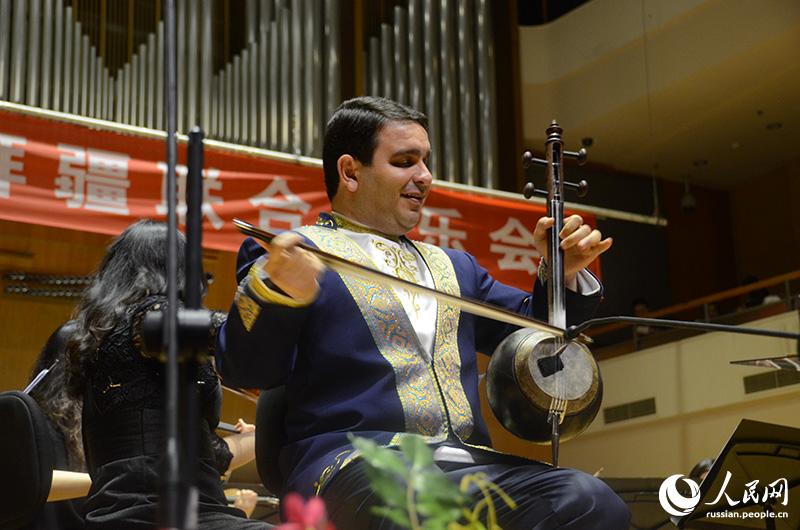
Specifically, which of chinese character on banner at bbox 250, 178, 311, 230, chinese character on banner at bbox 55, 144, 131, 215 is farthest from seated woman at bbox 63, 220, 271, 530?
chinese character on banner at bbox 250, 178, 311, 230

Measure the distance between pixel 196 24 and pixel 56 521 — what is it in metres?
3.88

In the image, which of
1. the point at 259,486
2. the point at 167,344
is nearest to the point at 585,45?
the point at 259,486

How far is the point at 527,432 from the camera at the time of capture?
2080 millimetres

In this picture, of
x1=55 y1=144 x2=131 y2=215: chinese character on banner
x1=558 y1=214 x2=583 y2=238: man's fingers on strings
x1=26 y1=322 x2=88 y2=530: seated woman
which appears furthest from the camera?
x1=55 y1=144 x2=131 y2=215: chinese character on banner

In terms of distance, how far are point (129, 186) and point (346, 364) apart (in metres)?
3.18

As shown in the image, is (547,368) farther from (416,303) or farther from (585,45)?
(585,45)

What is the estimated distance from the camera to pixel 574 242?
2230mm

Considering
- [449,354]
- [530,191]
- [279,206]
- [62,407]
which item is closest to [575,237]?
[530,191]

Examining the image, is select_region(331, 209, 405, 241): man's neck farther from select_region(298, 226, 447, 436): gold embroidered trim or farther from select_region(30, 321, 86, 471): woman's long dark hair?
select_region(30, 321, 86, 471): woman's long dark hair

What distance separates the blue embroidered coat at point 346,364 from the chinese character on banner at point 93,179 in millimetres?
2851

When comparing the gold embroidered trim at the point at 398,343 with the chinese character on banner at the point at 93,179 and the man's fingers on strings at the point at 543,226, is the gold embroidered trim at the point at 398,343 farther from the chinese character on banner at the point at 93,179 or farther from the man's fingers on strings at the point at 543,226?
the chinese character on banner at the point at 93,179

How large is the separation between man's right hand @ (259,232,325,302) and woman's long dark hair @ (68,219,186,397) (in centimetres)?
53

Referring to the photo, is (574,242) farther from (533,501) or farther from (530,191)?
(533,501)

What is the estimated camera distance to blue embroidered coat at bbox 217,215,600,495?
200cm
